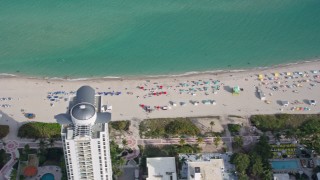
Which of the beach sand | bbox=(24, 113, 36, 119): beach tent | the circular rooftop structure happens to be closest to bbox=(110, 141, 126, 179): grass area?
the beach sand

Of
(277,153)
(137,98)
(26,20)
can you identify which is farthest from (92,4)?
(277,153)

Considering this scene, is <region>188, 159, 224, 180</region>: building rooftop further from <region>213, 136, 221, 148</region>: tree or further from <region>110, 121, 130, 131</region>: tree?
<region>110, 121, 130, 131</region>: tree

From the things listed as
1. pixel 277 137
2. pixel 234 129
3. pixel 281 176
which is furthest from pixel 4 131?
pixel 277 137

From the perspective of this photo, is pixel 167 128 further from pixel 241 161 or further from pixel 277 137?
pixel 277 137

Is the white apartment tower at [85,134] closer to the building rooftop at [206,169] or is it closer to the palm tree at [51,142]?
the building rooftop at [206,169]

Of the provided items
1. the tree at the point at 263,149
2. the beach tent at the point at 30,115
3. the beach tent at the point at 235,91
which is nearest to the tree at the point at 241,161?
the tree at the point at 263,149

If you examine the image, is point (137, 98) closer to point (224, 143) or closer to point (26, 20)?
point (224, 143)
